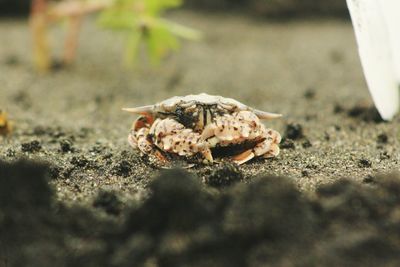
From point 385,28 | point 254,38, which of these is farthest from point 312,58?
point 385,28

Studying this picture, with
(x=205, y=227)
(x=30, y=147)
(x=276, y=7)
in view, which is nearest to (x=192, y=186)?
(x=205, y=227)

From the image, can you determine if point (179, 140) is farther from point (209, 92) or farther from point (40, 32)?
point (40, 32)

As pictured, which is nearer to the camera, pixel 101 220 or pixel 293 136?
pixel 101 220

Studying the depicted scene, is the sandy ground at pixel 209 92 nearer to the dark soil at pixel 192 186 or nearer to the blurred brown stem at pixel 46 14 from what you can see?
the dark soil at pixel 192 186

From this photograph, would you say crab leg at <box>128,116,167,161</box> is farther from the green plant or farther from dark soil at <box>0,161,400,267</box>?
the green plant

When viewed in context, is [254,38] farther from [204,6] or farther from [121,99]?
[121,99]

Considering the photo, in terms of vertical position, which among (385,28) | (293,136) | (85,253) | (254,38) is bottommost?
(254,38)

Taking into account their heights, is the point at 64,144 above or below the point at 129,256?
below
